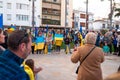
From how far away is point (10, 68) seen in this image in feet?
8.68

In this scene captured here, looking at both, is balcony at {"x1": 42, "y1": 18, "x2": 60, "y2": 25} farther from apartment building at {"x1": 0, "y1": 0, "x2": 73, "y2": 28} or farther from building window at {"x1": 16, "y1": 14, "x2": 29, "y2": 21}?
building window at {"x1": 16, "y1": 14, "x2": 29, "y2": 21}

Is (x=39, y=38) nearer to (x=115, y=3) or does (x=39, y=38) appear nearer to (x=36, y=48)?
(x=36, y=48)

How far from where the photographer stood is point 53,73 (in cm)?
1353

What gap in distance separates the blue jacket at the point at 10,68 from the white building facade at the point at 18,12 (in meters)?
73.0

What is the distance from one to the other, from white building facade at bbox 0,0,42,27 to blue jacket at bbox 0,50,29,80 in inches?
2873

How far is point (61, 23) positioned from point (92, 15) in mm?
28237

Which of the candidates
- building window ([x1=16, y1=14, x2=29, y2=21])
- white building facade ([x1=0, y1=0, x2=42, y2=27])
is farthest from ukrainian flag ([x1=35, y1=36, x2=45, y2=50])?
building window ([x1=16, y1=14, x2=29, y2=21])

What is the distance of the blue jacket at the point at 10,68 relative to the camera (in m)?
2.63

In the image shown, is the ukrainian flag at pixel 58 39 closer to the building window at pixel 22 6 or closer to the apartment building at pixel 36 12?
the apartment building at pixel 36 12

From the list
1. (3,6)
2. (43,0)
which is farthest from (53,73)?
(43,0)

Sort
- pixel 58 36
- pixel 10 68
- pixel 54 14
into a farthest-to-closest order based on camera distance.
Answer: pixel 54 14, pixel 58 36, pixel 10 68

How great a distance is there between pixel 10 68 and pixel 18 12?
77.4 meters

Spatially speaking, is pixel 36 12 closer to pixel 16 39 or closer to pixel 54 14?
pixel 54 14

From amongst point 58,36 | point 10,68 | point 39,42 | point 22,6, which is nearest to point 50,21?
point 22,6
